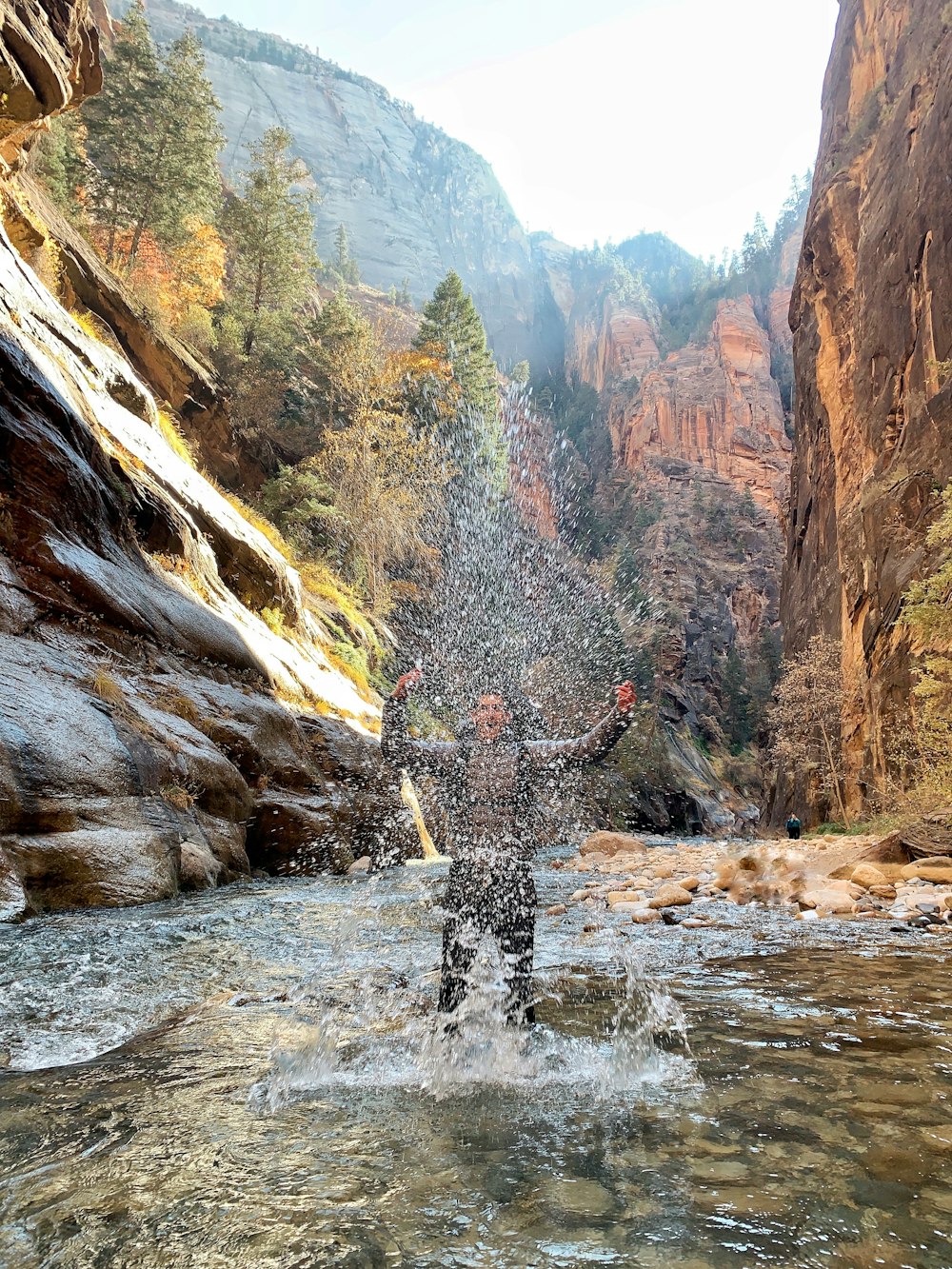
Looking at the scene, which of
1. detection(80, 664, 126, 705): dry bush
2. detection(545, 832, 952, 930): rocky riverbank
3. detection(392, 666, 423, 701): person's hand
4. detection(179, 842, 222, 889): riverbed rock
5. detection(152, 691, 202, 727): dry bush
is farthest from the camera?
detection(152, 691, 202, 727): dry bush

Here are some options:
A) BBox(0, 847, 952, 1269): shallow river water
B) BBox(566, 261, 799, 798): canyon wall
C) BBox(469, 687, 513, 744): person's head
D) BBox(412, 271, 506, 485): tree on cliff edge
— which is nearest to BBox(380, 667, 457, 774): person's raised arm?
BBox(469, 687, 513, 744): person's head

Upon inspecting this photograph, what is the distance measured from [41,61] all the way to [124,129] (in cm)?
1780

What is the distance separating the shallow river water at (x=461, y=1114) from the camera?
1.60 m

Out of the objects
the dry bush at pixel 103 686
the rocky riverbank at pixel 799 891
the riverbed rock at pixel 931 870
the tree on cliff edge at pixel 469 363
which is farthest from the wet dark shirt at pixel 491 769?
the tree on cliff edge at pixel 469 363

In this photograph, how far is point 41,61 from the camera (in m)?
11.7

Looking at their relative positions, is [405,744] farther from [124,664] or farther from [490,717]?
[124,664]

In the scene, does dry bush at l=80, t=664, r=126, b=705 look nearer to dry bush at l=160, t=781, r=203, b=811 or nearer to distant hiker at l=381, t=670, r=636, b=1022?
dry bush at l=160, t=781, r=203, b=811

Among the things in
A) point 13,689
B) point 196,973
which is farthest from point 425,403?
point 196,973

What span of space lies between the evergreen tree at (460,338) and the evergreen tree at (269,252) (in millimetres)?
7198

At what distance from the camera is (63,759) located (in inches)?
230

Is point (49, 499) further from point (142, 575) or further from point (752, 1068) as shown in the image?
point (752, 1068)

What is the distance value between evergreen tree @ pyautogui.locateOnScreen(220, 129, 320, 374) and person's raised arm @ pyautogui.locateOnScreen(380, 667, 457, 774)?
94.7 feet

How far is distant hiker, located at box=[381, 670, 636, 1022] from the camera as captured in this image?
3.28 metres

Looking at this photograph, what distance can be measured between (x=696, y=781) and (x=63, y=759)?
47330 mm
